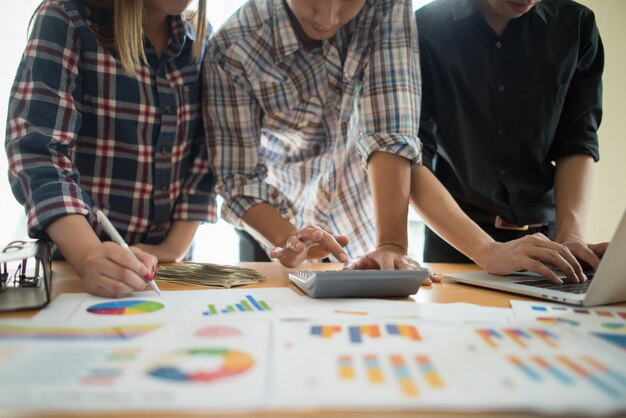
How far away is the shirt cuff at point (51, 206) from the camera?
2.56 feet

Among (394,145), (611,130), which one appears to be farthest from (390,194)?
(611,130)

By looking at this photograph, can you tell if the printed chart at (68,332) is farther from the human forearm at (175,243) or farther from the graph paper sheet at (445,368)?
the human forearm at (175,243)

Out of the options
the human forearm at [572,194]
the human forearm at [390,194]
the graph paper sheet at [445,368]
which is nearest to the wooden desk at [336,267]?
the graph paper sheet at [445,368]

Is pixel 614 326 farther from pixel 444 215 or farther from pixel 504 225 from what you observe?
pixel 504 225

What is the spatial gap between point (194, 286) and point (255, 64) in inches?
21.5

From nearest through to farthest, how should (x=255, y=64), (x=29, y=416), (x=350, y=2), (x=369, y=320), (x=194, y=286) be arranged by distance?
1. (x=29, y=416)
2. (x=369, y=320)
3. (x=194, y=286)
4. (x=350, y=2)
5. (x=255, y=64)

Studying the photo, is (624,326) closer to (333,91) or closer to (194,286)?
(194,286)

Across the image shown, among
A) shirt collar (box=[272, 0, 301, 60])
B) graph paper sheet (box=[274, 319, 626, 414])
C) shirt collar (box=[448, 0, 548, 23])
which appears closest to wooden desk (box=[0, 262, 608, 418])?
graph paper sheet (box=[274, 319, 626, 414])

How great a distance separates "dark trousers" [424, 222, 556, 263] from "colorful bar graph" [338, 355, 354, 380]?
0.96m

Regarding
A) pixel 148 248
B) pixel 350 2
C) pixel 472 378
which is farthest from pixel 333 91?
pixel 472 378

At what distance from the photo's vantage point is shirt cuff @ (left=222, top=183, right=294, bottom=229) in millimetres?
1112

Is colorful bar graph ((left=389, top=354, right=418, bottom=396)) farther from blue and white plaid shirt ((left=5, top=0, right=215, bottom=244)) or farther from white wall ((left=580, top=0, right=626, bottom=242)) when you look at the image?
white wall ((left=580, top=0, right=626, bottom=242))

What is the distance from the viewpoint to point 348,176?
4.17ft

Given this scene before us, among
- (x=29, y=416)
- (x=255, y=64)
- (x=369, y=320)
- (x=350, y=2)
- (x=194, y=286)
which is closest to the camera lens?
(x=29, y=416)
